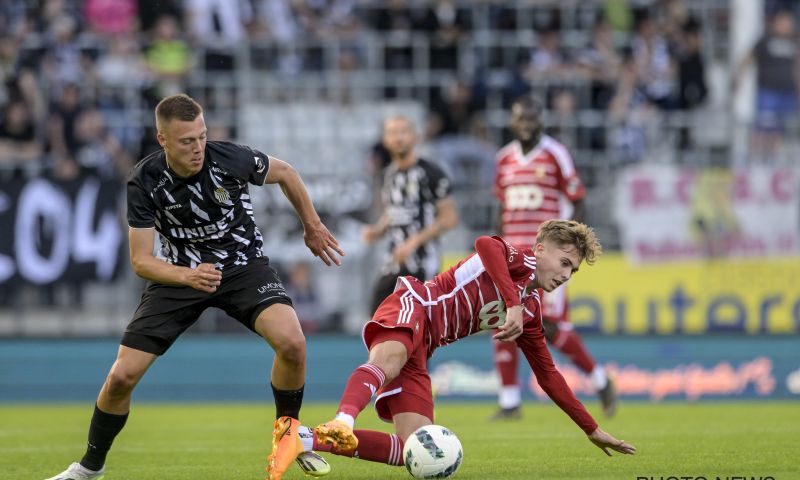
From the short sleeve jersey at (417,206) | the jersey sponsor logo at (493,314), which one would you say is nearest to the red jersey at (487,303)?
the jersey sponsor logo at (493,314)

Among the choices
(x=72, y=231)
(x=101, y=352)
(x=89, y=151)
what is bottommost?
(x=101, y=352)

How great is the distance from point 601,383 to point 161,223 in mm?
5364

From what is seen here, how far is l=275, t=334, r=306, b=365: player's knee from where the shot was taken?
6.92 meters

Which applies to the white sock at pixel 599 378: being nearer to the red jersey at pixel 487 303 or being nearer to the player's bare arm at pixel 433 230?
the player's bare arm at pixel 433 230

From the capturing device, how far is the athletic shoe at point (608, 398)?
11328 millimetres

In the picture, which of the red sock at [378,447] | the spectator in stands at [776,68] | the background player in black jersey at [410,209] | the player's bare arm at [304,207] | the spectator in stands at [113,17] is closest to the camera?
the red sock at [378,447]

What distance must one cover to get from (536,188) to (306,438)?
5.30 m

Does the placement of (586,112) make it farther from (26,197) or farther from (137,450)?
(137,450)

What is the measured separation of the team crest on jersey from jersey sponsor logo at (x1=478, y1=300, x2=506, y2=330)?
5.07ft

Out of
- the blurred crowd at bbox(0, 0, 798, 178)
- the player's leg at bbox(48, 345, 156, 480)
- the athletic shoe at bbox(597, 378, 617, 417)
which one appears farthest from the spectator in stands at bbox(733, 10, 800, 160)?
the player's leg at bbox(48, 345, 156, 480)

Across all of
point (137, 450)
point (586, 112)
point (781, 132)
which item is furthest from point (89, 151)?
point (781, 132)

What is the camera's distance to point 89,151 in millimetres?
16094

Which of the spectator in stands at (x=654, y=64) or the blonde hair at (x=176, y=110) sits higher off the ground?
the spectator in stands at (x=654, y=64)

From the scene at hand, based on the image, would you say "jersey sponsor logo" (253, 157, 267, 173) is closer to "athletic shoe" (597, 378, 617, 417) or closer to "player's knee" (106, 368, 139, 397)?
"player's knee" (106, 368, 139, 397)
